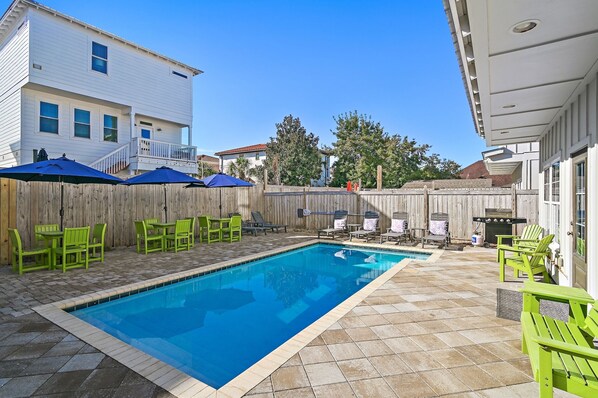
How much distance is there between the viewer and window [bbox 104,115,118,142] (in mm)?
13242

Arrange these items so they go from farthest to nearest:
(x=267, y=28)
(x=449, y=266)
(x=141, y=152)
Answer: (x=141, y=152) → (x=267, y=28) → (x=449, y=266)

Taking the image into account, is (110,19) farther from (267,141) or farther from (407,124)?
(407,124)

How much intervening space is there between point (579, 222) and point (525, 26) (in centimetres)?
309

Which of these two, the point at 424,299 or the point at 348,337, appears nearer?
the point at 348,337

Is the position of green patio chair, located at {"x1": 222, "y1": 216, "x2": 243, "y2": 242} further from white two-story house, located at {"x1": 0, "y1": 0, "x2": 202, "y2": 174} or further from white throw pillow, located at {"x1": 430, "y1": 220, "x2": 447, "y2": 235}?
white throw pillow, located at {"x1": 430, "y1": 220, "x2": 447, "y2": 235}

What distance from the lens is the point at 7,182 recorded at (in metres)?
7.18

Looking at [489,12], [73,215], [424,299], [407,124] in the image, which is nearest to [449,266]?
[424,299]

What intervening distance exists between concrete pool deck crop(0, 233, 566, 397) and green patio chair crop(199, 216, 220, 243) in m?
5.20

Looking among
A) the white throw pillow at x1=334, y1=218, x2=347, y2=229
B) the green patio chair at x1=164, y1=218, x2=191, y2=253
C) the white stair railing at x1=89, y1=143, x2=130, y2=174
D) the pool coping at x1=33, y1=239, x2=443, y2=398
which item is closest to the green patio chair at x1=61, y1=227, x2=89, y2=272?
the pool coping at x1=33, y1=239, x2=443, y2=398

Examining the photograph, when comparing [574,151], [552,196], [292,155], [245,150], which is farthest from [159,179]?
[245,150]

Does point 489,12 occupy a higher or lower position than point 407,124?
lower

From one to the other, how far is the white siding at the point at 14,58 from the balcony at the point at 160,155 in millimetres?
4070

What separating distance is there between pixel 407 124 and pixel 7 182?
28.1m

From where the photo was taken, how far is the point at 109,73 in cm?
1273
